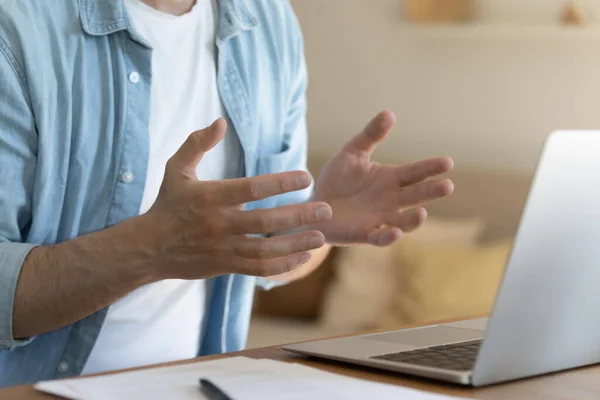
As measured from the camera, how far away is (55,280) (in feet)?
3.23

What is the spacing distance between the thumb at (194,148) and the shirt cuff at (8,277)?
22cm

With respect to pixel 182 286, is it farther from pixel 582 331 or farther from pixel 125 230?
pixel 582 331

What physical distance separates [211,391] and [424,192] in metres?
0.47

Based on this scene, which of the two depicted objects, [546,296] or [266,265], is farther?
[266,265]

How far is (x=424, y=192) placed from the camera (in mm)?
1094

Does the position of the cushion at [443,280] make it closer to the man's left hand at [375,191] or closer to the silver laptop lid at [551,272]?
the man's left hand at [375,191]

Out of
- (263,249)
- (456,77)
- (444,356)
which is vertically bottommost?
(456,77)

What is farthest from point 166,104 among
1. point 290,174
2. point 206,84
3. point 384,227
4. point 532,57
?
point 532,57

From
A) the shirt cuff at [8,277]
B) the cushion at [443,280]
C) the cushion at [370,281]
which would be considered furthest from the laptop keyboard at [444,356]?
the cushion at [370,281]

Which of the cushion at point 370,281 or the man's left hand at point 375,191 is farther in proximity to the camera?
the cushion at point 370,281

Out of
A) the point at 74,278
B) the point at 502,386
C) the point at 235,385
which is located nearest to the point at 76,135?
the point at 74,278

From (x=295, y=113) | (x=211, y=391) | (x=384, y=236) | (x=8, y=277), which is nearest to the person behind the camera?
(x=211, y=391)

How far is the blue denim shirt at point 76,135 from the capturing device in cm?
107

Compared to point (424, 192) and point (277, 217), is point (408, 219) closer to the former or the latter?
point (424, 192)
